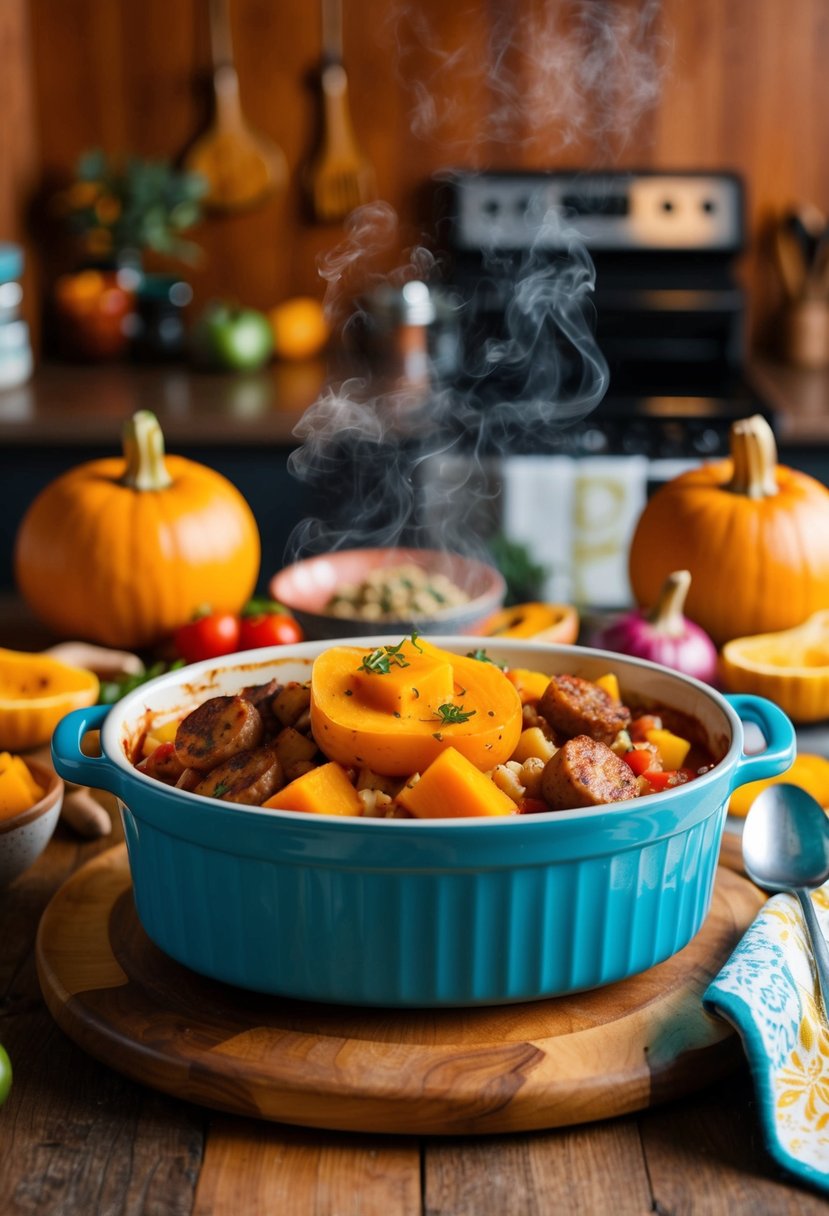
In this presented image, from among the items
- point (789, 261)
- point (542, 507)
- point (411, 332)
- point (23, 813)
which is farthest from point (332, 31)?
point (23, 813)

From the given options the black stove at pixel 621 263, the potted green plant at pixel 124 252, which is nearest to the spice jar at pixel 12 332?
the potted green plant at pixel 124 252

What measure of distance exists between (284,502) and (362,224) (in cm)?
110

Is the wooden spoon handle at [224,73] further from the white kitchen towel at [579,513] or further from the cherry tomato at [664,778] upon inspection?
the cherry tomato at [664,778]

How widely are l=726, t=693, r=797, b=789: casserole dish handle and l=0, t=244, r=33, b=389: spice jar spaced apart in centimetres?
260

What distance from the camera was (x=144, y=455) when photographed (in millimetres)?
1848

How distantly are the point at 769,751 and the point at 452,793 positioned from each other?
11.0 inches

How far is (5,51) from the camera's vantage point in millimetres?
3676

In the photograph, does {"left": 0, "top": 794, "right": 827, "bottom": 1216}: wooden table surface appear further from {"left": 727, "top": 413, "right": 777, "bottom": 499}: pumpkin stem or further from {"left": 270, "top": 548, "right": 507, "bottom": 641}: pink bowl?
{"left": 727, "top": 413, "right": 777, "bottom": 499}: pumpkin stem

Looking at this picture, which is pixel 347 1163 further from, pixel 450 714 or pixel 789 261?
pixel 789 261

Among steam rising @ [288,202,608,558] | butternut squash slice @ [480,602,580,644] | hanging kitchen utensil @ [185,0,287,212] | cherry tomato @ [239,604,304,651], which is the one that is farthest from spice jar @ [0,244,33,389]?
butternut squash slice @ [480,602,580,644]

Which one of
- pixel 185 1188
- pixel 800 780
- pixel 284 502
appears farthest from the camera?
pixel 284 502

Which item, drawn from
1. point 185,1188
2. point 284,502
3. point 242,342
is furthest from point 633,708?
point 242,342

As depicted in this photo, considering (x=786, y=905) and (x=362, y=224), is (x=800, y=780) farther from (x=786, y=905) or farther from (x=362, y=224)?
(x=362, y=224)

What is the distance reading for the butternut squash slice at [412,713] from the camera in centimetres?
100
